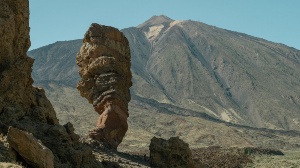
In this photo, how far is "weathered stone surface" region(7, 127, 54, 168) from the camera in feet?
44.1

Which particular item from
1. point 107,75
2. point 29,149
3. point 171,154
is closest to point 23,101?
point 29,149

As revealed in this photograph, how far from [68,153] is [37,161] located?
419 centimetres

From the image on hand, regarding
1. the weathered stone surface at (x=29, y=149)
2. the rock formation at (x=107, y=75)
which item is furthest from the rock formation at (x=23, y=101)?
the rock formation at (x=107, y=75)

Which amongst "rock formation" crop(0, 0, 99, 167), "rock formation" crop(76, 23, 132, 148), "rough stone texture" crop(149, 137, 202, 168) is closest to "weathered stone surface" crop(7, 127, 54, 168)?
"rock formation" crop(0, 0, 99, 167)

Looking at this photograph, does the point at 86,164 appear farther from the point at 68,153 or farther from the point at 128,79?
the point at 128,79

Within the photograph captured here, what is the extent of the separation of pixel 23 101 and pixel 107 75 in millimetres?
15175

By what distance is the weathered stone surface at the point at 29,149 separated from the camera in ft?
44.1

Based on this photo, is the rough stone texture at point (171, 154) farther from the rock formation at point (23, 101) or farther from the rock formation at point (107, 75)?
the rock formation at point (107, 75)

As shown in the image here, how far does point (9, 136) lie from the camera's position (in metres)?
13.8

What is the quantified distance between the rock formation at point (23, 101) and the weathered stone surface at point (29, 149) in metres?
2.39

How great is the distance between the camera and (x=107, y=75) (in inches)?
1350

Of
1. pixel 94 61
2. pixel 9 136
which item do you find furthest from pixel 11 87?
pixel 94 61

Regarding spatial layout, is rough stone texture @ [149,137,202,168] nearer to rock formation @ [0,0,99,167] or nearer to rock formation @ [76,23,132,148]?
rock formation @ [0,0,99,167]

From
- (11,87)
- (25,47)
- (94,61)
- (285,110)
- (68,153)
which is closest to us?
(68,153)
